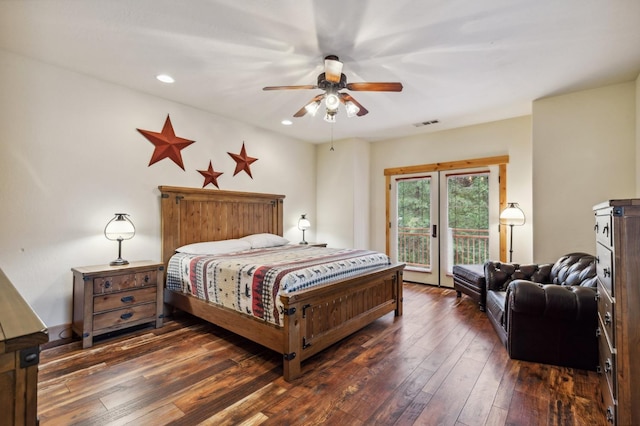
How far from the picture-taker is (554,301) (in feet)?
7.61

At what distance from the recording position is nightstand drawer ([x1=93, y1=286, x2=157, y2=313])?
279cm

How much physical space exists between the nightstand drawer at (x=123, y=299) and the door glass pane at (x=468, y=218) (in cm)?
447

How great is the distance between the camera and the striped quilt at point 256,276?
2.41m

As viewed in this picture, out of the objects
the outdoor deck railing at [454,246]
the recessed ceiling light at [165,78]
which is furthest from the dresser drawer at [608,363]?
the recessed ceiling light at [165,78]

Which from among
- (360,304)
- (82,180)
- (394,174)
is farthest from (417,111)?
(82,180)

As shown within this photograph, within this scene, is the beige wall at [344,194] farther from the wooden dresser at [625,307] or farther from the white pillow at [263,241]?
the wooden dresser at [625,307]

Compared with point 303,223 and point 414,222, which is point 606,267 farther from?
point 303,223

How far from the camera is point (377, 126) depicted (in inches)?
190

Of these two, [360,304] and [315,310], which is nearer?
[315,310]

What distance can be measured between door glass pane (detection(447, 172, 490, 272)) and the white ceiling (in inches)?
58.6

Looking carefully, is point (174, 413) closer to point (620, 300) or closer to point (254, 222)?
point (620, 300)

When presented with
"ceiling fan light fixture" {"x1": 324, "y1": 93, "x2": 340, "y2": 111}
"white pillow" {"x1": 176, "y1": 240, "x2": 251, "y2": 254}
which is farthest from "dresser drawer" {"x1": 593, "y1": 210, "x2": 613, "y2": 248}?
"white pillow" {"x1": 176, "y1": 240, "x2": 251, "y2": 254}

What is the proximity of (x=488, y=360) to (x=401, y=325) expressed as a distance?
97cm

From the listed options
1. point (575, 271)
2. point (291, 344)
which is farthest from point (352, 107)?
point (575, 271)
